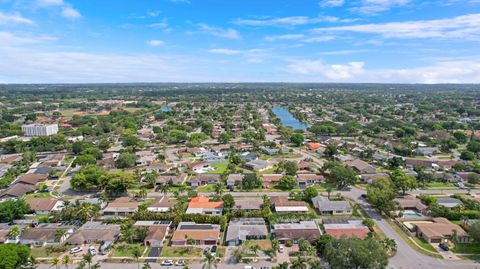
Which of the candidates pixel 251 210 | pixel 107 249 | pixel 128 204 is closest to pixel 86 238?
pixel 107 249

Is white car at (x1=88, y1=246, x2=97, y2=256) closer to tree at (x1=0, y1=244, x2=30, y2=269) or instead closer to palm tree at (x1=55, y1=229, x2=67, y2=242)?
palm tree at (x1=55, y1=229, x2=67, y2=242)

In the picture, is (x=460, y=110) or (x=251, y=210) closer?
(x=251, y=210)

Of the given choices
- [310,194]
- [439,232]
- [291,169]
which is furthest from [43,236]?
[439,232]

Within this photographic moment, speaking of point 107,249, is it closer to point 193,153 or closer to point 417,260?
point 417,260

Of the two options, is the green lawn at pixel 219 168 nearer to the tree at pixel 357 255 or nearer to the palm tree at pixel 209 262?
the palm tree at pixel 209 262

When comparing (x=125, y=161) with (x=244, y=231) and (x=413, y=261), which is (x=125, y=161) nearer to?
(x=244, y=231)

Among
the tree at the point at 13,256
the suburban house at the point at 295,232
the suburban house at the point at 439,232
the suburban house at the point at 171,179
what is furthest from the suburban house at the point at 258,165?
the tree at the point at 13,256

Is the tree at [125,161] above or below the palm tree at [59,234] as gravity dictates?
above
